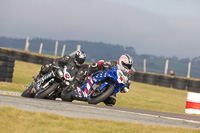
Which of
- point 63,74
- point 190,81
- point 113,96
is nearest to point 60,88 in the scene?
point 63,74

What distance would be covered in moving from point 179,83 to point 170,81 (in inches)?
31.8

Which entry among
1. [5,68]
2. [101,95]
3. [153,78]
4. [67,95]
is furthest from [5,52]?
[101,95]

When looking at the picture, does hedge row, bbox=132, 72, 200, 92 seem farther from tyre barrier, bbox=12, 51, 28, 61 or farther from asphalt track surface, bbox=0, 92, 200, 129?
asphalt track surface, bbox=0, 92, 200, 129

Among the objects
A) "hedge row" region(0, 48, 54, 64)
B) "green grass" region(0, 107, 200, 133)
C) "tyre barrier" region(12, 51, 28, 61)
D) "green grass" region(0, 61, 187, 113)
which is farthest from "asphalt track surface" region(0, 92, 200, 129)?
"tyre barrier" region(12, 51, 28, 61)

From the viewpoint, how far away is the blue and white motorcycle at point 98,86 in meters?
9.82

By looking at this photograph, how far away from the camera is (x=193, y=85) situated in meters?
27.7

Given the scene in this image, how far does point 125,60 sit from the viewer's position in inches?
411

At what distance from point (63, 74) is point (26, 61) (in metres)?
22.2

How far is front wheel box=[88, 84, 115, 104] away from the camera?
9570 mm

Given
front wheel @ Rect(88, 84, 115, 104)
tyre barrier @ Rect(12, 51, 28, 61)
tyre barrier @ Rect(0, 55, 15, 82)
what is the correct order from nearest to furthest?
front wheel @ Rect(88, 84, 115, 104) < tyre barrier @ Rect(0, 55, 15, 82) < tyre barrier @ Rect(12, 51, 28, 61)

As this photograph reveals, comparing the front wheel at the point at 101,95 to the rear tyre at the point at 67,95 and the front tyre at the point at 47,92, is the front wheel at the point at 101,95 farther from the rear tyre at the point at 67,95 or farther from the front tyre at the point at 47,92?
the front tyre at the point at 47,92

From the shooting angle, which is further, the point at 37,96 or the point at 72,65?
the point at 72,65

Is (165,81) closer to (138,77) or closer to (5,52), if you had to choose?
(138,77)

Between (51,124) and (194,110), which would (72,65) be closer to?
(194,110)
